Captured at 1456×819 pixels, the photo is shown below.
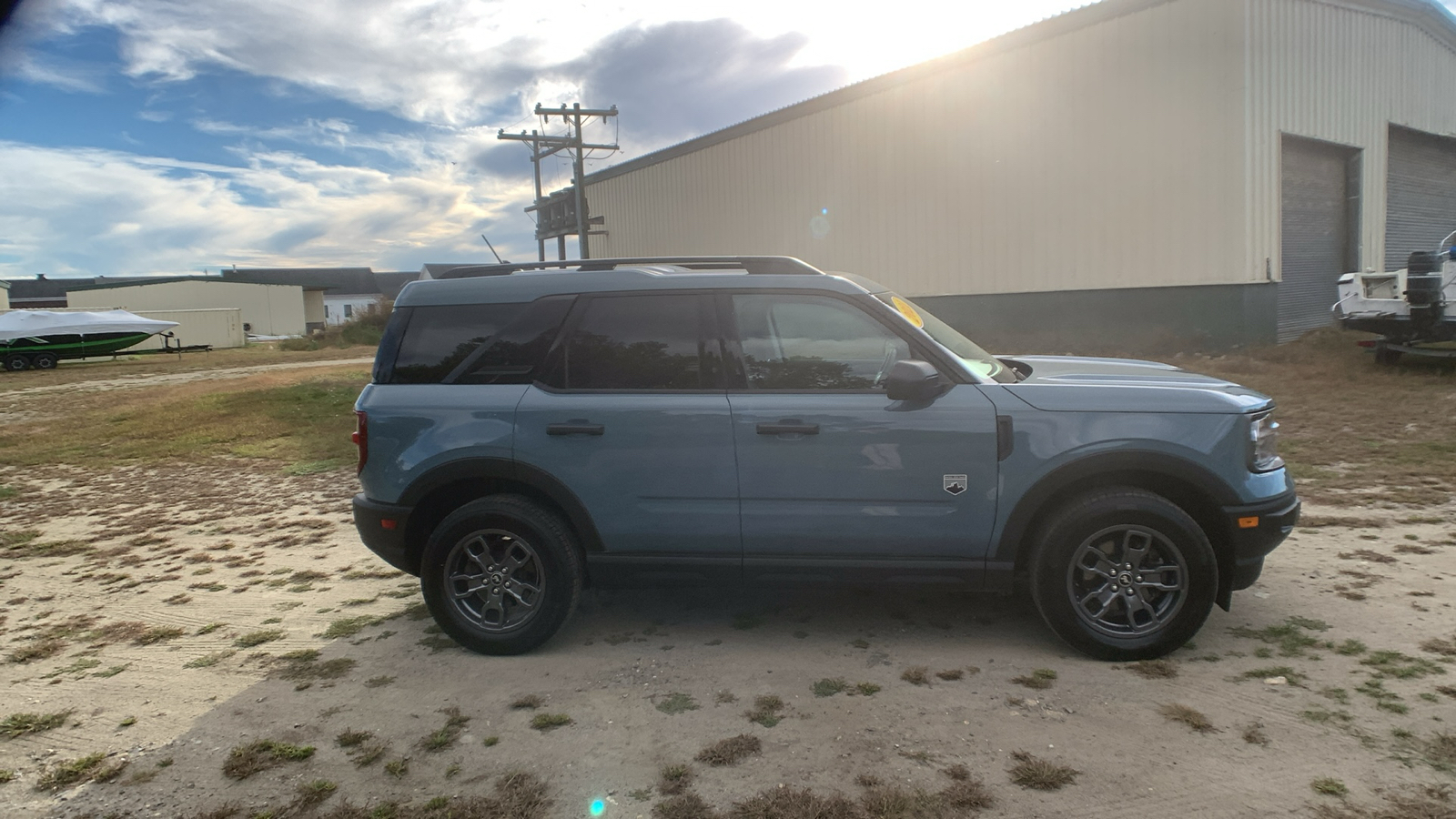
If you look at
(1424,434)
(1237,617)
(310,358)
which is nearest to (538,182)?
(310,358)

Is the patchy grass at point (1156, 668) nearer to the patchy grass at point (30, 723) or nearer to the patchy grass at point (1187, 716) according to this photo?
the patchy grass at point (1187, 716)

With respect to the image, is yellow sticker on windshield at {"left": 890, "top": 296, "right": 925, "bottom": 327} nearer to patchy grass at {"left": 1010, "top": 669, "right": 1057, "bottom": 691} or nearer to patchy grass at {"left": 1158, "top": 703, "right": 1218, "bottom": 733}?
patchy grass at {"left": 1010, "top": 669, "right": 1057, "bottom": 691}

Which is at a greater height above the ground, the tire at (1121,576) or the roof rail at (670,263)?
the roof rail at (670,263)

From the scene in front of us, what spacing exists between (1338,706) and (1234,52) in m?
15.0

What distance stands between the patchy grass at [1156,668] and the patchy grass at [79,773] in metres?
3.95

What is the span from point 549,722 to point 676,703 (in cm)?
51

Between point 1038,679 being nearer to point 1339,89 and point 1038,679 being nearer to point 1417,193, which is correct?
point 1339,89

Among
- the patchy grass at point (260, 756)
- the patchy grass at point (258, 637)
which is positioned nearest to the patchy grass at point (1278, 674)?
the patchy grass at point (260, 756)

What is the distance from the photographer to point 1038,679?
3.60 metres

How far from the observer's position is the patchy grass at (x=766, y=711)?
10.9 feet

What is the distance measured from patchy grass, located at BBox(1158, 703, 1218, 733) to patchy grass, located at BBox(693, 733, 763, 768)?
5.05 feet

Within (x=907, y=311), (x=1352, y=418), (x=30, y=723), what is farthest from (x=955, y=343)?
(x=1352, y=418)

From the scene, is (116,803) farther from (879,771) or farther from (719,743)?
(879,771)

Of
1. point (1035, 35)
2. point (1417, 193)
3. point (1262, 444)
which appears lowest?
point (1262, 444)
